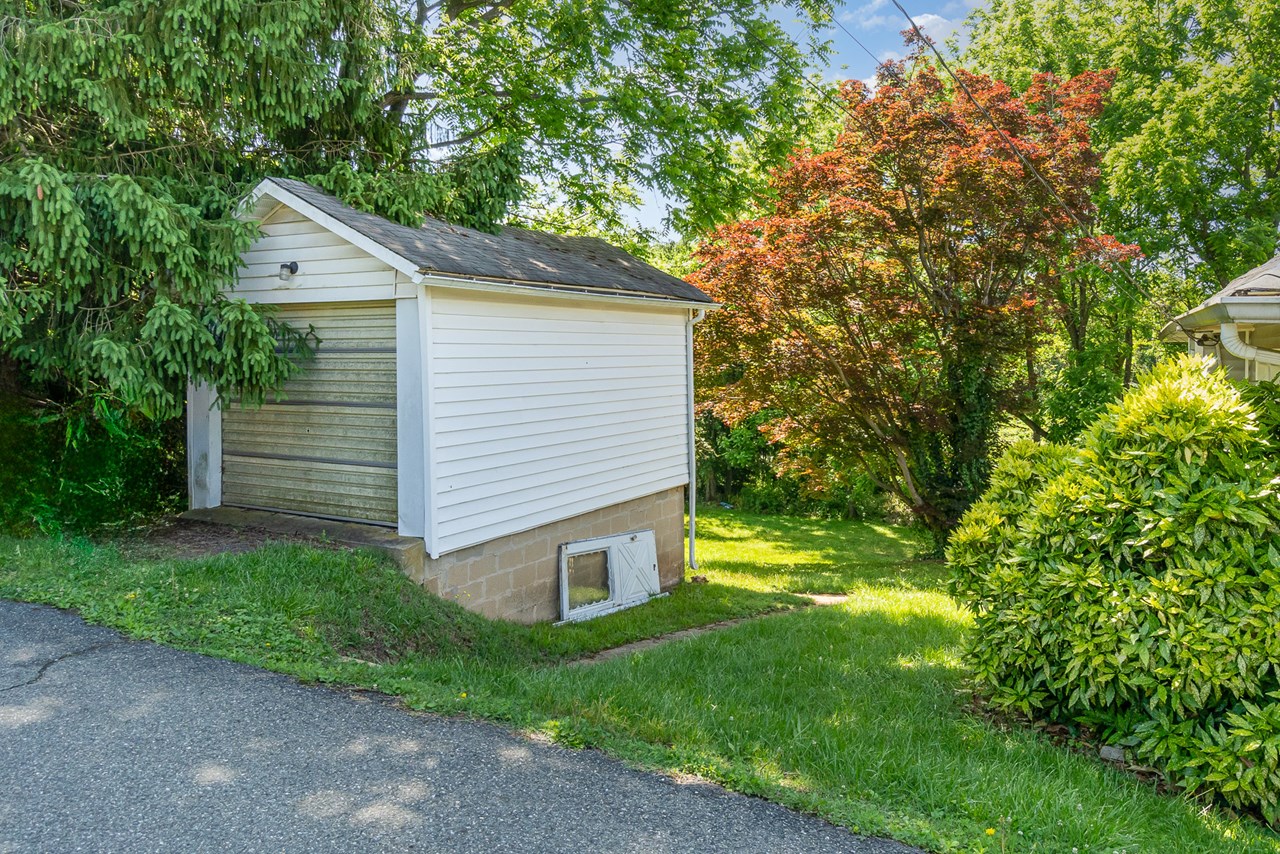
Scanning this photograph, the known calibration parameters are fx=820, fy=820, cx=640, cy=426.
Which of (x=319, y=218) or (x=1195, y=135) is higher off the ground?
(x=1195, y=135)

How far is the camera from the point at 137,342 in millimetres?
6543

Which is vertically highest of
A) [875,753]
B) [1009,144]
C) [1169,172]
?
[1169,172]

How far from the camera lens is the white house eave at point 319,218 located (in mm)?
6492

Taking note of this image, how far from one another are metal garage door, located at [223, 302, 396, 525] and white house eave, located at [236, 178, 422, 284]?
61cm

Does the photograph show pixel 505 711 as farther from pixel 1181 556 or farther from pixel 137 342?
pixel 137 342

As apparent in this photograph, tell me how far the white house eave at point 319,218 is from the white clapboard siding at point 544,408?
1.44ft

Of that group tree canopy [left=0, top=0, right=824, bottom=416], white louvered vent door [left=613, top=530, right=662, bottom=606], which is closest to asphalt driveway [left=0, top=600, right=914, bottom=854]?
tree canopy [left=0, top=0, right=824, bottom=416]

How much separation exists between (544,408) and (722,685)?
12.7 feet

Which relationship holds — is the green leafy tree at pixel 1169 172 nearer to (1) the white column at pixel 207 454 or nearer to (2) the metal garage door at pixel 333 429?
(2) the metal garage door at pixel 333 429

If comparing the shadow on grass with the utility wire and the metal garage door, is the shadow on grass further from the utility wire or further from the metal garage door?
the utility wire

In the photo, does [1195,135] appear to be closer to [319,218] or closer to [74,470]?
[319,218]

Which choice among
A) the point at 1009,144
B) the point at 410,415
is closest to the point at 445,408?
the point at 410,415

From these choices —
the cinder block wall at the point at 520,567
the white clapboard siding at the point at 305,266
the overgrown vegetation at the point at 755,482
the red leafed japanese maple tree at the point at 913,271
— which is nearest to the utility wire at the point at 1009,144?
the red leafed japanese maple tree at the point at 913,271

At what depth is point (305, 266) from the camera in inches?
291
